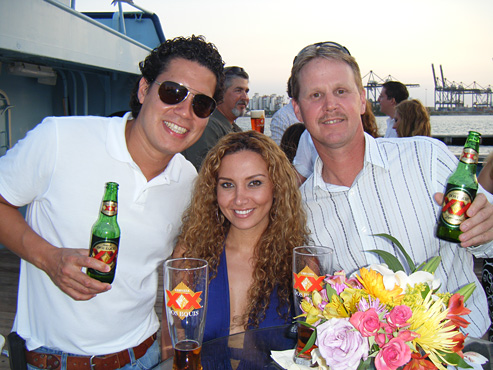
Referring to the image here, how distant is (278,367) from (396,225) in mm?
922

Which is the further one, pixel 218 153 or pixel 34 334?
pixel 218 153

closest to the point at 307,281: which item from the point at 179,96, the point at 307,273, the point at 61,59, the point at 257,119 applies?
the point at 307,273

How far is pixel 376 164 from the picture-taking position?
6.97 ft

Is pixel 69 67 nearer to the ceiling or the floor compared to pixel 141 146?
nearer to the ceiling

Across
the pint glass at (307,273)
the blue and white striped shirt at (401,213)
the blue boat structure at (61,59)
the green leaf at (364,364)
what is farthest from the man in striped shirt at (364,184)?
the blue boat structure at (61,59)

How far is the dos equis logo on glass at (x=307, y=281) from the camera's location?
1391 mm

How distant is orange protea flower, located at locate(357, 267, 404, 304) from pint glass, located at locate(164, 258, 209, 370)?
20.6 inches

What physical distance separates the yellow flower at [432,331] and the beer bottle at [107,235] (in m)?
1.16

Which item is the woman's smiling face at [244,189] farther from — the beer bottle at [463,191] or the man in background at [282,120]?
the man in background at [282,120]

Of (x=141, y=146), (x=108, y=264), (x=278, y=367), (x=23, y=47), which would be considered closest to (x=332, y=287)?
(x=278, y=367)

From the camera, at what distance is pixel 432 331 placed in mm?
989

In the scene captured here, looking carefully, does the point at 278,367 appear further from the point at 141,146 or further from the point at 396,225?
the point at 141,146

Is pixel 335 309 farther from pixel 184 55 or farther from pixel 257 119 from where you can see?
pixel 257 119

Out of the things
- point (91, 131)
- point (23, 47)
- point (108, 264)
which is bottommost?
point (108, 264)
